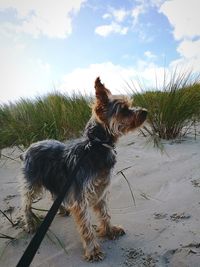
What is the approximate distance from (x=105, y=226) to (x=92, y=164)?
2.54 feet

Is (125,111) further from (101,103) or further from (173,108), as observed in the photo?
(173,108)

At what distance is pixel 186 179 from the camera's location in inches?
206

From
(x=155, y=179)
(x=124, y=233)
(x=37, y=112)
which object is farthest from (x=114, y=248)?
(x=37, y=112)

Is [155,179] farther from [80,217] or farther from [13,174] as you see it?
[13,174]

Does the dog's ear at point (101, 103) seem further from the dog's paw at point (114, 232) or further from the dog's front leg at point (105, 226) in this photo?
the dog's paw at point (114, 232)

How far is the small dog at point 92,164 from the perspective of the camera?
3979mm

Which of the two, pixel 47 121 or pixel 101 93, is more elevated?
pixel 101 93

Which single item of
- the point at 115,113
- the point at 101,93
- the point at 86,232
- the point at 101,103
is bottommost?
the point at 86,232

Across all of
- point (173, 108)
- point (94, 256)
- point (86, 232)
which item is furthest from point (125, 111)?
point (173, 108)

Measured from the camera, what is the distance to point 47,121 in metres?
8.41

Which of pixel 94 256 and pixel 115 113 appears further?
pixel 115 113

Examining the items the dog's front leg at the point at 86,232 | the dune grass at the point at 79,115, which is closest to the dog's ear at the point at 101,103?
the dog's front leg at the point at 86,232

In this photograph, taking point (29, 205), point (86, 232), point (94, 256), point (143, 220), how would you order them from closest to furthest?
point (94, 256), point (86, 232), point (143, 220), point (29, 205)

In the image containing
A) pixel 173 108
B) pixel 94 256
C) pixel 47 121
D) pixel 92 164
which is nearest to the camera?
pixel 94 256
